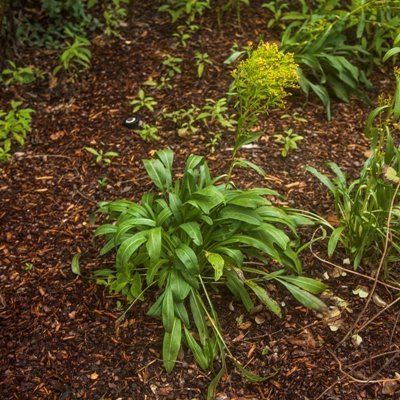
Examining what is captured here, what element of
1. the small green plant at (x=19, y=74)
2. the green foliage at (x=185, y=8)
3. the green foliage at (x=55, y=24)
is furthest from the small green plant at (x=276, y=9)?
the small green plant at (x=19, y=74)

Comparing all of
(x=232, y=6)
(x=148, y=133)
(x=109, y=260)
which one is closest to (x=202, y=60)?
(x=232, y=6)

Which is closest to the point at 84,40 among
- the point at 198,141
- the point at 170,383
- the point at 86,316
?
the point at 198,141

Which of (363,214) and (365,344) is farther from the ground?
(363,214)

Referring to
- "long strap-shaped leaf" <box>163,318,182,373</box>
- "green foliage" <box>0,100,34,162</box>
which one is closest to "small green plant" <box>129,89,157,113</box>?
"green foliage" <box>0,100,34,162</box>

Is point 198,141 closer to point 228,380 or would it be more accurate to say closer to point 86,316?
point 86,316

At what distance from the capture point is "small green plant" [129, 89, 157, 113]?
4.48 meters

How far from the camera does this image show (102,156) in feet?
13.8

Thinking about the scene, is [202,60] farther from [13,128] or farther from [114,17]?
[13,128]

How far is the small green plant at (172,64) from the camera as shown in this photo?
4750mm

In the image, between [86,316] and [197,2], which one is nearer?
[86,316]

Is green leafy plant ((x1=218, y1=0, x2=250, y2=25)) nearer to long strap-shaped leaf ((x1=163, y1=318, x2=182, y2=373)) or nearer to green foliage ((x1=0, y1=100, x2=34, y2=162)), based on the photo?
green foliage ((x1=0, y1=100, x2=34, y2=162))

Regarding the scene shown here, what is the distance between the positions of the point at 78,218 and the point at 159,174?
0.69 metres

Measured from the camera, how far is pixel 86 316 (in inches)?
130

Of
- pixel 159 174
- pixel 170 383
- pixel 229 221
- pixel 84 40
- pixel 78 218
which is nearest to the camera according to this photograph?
pixel 170 383
